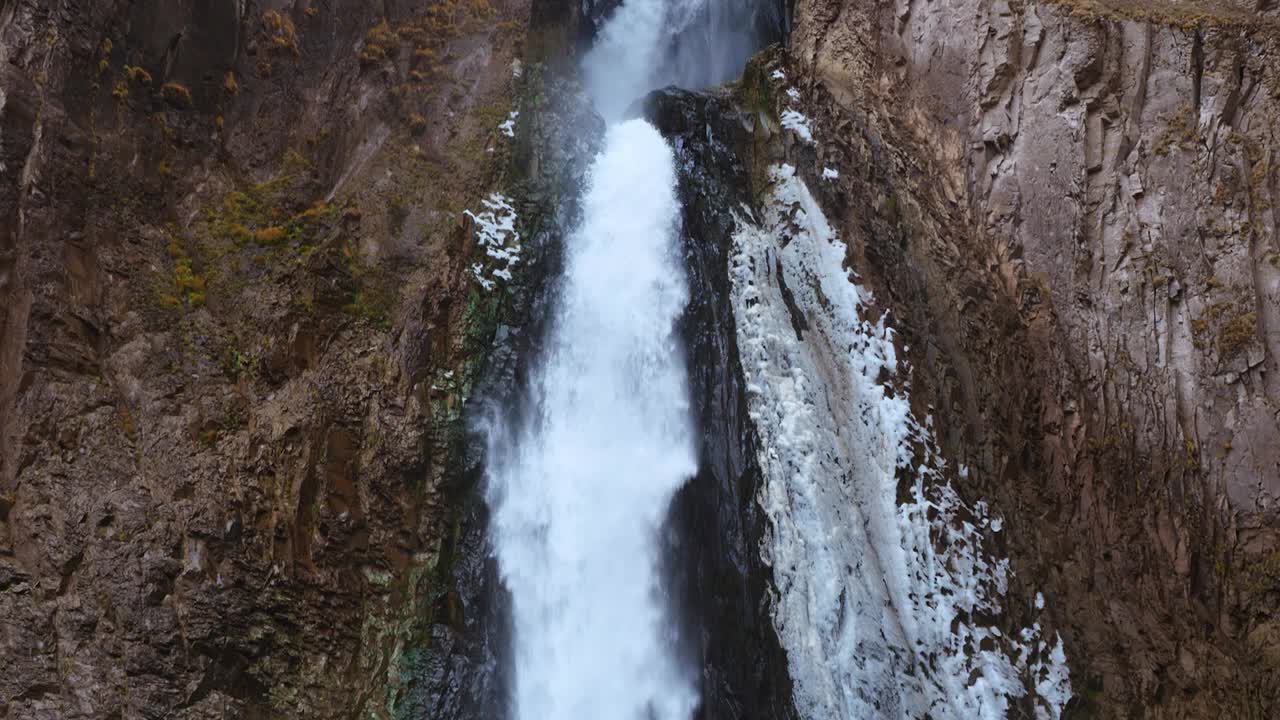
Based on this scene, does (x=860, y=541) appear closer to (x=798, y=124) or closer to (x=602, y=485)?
(x=602, y=485)

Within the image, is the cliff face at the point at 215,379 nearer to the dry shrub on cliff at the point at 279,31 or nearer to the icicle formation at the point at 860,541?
the dry shrub on cliff at the point at 279,31

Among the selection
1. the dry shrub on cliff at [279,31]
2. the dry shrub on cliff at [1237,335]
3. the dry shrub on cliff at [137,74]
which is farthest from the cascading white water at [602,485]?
the dry shrub on cliff at [1237,335]

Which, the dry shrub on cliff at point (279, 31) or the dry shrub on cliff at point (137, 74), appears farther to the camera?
the dry shrub on cliff at point (279, 31)

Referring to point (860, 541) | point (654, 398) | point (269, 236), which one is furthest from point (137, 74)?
point (860, 541)

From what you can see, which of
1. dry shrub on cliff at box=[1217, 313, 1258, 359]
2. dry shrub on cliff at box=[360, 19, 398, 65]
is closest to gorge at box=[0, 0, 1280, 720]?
dry shrub on cliff at box=[1217, 313, 1258, 359]

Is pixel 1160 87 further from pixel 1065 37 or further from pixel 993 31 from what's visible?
pixel 993 31

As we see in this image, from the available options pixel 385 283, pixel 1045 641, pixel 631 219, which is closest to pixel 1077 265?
pixel 1045 641
